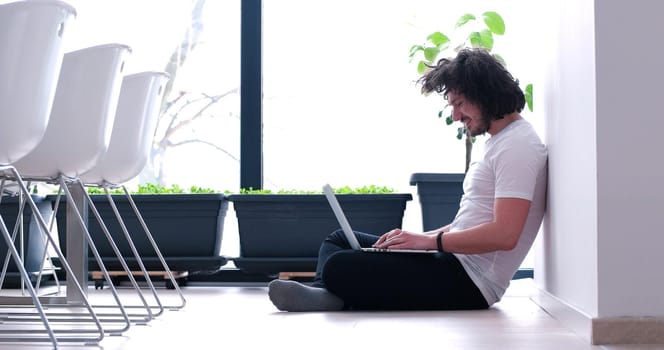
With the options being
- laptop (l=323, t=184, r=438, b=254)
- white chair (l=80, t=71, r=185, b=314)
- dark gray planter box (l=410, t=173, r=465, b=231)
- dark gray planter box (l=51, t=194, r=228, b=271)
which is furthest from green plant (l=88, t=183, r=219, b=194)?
laptop (l=323, t=184, r=438, b=254)

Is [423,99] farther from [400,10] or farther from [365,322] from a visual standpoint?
[365,322]

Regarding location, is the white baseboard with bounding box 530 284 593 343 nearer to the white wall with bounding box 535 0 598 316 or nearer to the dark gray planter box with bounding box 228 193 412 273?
the white wall with bounding box 535 0 598 316

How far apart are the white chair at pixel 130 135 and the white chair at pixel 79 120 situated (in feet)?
1.39

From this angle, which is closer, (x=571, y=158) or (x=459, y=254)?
(x=571, y=158)

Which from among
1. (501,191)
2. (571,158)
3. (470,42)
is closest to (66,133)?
(501,191)

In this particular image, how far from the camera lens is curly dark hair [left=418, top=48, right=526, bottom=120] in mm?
3180

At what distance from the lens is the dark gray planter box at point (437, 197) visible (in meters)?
4.44

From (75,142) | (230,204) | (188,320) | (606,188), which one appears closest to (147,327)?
(188,320)

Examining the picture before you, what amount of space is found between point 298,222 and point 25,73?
2324 millimetres

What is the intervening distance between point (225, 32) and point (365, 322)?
2.54 meters

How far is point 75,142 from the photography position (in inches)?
113

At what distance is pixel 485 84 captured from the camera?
3174 millimetres

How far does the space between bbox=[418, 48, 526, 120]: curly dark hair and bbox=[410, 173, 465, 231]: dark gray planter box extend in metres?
1.23

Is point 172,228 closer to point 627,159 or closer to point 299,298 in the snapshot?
point 299,298
